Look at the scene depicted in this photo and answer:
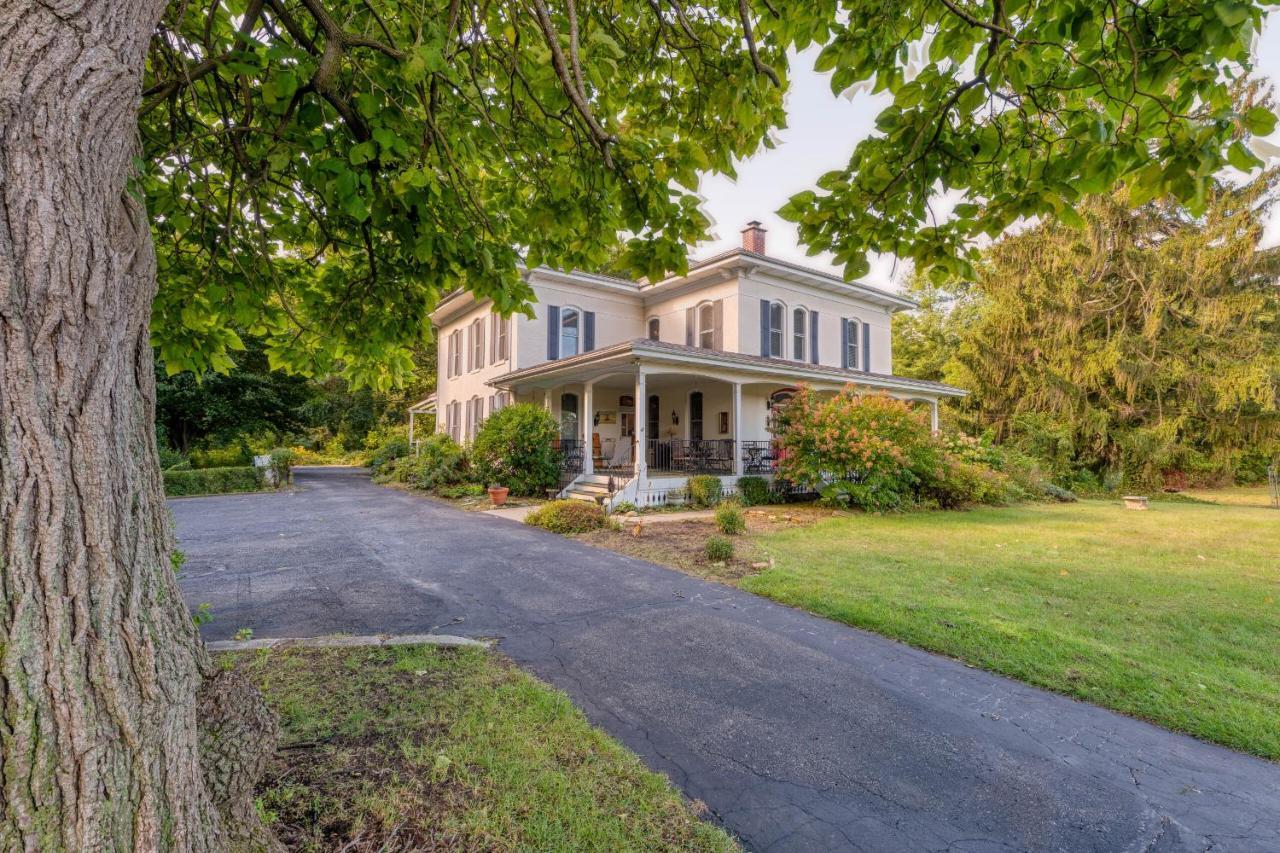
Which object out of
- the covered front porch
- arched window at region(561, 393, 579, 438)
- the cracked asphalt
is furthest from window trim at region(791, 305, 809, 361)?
the cracked asphalt

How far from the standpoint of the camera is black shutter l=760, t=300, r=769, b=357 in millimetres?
16797

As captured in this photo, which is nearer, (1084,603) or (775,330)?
(1084,603)

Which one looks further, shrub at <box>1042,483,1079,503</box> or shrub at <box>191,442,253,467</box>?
shrub at <box>191,442,253,467</box>

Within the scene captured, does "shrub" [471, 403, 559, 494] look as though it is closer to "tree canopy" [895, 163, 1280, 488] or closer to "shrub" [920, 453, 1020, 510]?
"shrub" [920, 453, 1020, 510]

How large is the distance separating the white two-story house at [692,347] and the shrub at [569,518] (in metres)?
3.33

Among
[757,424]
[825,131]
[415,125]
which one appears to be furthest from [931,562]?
[757,424]

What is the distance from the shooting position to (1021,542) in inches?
363

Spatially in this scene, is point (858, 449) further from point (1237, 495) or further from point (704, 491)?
point (1237, 495)

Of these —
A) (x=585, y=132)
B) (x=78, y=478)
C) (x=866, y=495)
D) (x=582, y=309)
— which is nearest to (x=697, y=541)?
(x=866, y=495)

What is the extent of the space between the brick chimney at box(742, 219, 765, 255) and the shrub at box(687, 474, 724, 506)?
824cm

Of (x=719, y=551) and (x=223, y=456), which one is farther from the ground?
(x=223, y=456)

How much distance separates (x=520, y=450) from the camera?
14.6 metres

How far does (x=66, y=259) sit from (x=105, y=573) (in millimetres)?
803

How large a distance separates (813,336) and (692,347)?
216 inches
